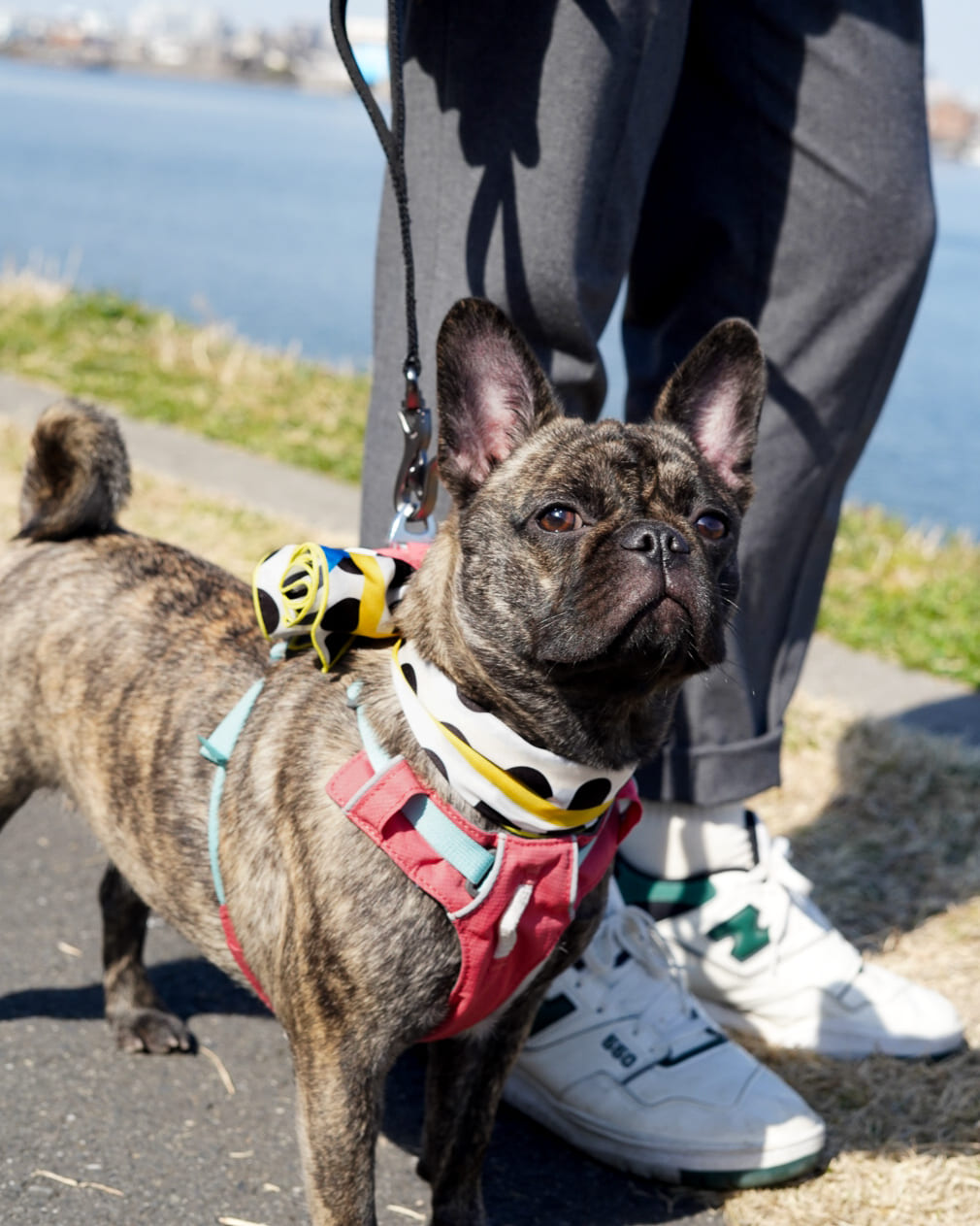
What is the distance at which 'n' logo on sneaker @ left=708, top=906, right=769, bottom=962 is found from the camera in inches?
118

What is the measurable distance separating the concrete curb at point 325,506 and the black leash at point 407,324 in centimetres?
253

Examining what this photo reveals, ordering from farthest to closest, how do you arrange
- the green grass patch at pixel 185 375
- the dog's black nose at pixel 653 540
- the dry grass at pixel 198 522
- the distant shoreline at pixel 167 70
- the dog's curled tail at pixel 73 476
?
the distant shoreline at pixel 167 70 < the green grass patch at pixel 185 375 < the dry grass at pixel 198 522 < the dog's curled tail at pixel 73 476 < the dog's black nose at pixel 653 540

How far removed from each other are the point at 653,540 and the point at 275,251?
1885cm

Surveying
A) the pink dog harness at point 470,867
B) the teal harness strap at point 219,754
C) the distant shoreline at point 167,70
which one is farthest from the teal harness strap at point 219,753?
the distant shoreline at point 167,70

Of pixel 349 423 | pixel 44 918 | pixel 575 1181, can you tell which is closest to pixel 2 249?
pixel 349 423

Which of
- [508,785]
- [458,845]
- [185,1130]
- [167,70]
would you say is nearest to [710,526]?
[508,785]

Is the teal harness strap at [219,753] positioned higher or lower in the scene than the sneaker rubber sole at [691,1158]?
higher

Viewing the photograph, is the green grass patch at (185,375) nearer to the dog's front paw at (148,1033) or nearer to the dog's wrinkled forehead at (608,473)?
the dog's front paw at (148,1033)

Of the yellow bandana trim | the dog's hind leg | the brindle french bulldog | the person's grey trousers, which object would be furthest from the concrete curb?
the yellow bandana trim

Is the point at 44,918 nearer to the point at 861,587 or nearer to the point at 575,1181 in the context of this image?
the point at 575,1181

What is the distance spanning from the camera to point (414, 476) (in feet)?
8.08

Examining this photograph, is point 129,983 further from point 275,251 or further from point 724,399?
point 275,251

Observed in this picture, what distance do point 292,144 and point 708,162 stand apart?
1843 inches

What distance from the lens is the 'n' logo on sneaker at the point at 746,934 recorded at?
3.00m
